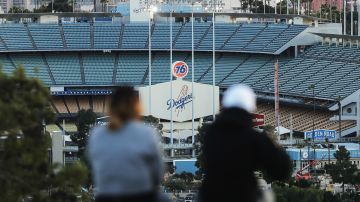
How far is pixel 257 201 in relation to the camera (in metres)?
8.88

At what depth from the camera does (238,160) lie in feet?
29.1

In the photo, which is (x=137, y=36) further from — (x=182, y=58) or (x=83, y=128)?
(x=83, y=128)

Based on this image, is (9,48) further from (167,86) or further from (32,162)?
(32,162)

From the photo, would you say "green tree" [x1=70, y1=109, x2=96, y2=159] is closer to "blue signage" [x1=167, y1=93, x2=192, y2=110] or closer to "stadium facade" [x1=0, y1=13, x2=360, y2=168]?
"blue signage" [x1=167, y1=93, x2=192, y2=110]

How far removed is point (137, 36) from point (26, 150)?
77.4 metres

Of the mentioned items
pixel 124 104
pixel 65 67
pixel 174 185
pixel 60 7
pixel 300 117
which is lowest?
pixel 174 185

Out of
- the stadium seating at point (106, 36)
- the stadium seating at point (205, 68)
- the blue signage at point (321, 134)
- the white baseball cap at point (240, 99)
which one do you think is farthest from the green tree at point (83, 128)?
the white baseball cap at point (240, 99)

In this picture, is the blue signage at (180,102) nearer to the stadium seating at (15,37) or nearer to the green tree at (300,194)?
the stadium seating at (15,37)

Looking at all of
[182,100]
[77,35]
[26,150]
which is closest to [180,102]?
[182,100]

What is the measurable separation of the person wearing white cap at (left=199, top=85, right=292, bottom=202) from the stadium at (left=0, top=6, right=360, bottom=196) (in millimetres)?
69487

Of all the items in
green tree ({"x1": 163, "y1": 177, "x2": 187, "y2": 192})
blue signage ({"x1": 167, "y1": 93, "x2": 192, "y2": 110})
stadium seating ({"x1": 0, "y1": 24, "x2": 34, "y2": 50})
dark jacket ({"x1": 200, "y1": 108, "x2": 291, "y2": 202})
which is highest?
stadium seating ({"x1": 0, "y1": 24, "x2": 34, "y2": 50})

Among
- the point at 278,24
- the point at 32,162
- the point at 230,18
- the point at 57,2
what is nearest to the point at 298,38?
the point at 278,24

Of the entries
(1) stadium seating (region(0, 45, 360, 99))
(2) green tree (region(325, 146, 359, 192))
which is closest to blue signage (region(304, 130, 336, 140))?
(1) stadium seating (region(0, 45, 360, 99))

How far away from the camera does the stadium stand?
82.0m
